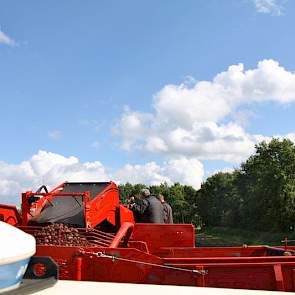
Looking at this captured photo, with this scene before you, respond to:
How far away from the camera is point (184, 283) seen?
534 cm

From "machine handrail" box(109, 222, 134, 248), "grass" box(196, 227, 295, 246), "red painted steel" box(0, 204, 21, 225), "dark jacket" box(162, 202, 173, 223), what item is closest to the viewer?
Result: "machine handrail" box(109, 222, 134, 248)

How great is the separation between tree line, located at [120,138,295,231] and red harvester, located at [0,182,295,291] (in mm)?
41958

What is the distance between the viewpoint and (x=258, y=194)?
53.4m

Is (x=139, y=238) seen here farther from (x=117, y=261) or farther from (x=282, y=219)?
(x=282, y=219)

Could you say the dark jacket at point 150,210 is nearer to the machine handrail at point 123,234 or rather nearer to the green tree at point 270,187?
the machine handrail at point 123,234

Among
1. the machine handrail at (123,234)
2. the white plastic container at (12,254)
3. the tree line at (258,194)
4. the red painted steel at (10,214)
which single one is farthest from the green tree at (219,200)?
the white plastic container at (12,254)

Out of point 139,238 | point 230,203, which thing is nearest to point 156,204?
point 139,238

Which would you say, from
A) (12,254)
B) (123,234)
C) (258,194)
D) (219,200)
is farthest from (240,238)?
(12,254)

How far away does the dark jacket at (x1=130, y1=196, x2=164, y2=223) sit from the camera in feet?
28.5

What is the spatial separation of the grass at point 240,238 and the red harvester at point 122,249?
37.2 metres

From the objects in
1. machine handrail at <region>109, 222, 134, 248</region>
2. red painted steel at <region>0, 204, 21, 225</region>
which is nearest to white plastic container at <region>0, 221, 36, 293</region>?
machine handrail at <region>109, 222, 134, 248</region>

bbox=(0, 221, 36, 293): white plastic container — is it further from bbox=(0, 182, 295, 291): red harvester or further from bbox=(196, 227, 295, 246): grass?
bbox=(196, 227, 295, 246): grass

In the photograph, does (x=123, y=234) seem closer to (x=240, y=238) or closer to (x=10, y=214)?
(x=10, y=214)

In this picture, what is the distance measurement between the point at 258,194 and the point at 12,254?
53.9m
